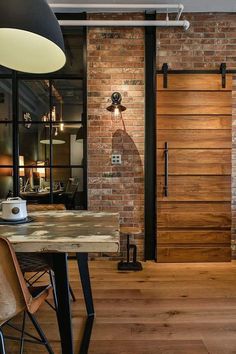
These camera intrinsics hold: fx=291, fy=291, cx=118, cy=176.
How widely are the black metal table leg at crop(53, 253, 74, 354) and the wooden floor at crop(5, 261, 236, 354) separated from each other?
1.44 ft

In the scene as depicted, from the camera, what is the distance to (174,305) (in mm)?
2465

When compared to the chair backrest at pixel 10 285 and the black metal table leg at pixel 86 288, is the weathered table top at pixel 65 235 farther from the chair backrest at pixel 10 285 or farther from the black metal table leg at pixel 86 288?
the black metal table leg at pixel 86 288

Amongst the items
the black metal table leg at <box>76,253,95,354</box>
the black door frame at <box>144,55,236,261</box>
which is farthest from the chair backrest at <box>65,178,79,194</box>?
the black metal table leg at <box>76,253,95,354</box>

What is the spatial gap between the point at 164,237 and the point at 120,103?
68.9 inches

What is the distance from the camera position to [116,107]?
339 cm

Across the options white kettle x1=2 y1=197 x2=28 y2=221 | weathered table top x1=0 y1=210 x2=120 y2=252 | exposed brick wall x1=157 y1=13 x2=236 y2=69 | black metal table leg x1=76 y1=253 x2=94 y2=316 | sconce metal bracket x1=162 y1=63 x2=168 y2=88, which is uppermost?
exposed brick wall x1=157 y1=13 x2=236 y2=69

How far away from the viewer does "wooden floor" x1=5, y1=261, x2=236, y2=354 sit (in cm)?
191

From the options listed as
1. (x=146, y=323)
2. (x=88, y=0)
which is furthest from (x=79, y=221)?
(x=88, y=0)

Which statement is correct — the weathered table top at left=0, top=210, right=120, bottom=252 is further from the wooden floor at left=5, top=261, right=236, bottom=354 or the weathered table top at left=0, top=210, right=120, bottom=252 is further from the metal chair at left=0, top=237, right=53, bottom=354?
the wooden floor at left=5, top=261, right=236, bottom=354

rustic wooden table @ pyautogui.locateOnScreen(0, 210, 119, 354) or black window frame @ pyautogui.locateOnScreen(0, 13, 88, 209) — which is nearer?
rustic wooden table @ pyautogui.locateOnScreen(0, 210, 119, 354)

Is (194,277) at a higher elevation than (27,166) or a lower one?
lower

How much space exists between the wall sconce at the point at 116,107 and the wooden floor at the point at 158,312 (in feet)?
6.09

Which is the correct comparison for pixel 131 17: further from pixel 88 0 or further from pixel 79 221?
pixel 79 221

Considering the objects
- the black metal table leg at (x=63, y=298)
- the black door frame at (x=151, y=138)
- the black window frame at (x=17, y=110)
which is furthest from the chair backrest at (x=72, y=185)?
the black metal table leg at (x=63, y=298)
